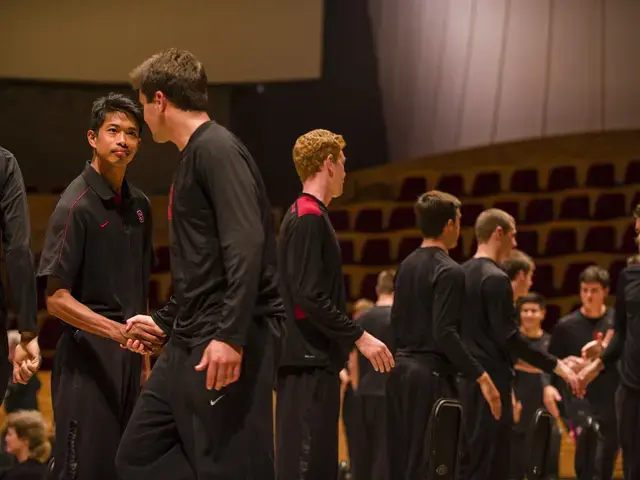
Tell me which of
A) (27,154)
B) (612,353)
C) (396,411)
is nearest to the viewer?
(396,411)

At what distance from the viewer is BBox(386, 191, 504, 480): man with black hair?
557cm

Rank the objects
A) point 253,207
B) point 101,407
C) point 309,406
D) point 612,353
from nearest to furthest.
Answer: point 253,207, point 101,407, point 309,406, point 612,353

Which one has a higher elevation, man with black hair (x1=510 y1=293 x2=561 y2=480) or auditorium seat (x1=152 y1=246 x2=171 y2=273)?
auditorium seat (x1=152 y1=246 x2=171 y2=273)

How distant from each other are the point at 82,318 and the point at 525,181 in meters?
10.2

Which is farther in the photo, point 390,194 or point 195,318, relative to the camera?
point 390,194

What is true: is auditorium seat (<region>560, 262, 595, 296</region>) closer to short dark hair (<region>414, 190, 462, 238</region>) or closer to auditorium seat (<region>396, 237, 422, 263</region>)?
auditorium seat (<region>396, 237, 422, 263</region>)

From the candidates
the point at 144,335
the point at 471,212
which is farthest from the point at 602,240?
the point at 144,335

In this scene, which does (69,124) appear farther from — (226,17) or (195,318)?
(195,318)

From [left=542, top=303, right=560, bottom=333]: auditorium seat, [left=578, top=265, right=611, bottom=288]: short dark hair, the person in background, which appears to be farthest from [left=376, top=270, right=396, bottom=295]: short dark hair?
[left=542, top=303, right=560, bottom=333]: auditorium seat

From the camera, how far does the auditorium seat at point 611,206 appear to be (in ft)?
43.4

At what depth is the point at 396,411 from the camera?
5707 millimetres

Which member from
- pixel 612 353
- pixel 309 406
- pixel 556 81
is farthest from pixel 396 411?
pixel 556 81

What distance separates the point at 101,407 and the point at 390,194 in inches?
394

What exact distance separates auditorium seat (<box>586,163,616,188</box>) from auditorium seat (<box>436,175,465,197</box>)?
5.35ft
